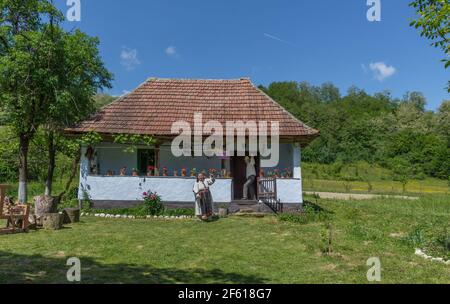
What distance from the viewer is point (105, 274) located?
6.52 m

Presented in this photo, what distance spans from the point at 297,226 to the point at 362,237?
7.60ft

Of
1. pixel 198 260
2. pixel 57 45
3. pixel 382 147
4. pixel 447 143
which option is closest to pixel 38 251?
pixel 198 260

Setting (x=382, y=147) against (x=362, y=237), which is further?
(x=382, y=147)

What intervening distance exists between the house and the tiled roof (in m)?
0.04

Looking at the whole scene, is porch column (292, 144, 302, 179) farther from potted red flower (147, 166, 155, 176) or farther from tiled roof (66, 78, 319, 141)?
potted red flower (147, 166, 155, 176)

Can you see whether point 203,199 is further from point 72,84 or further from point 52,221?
point 72,84

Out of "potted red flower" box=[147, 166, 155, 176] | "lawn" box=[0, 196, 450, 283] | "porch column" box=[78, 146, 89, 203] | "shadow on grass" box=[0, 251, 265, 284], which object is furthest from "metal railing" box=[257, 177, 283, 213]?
"shadow on grass" box=[0, 251, 265, 284]

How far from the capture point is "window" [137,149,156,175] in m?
16.3

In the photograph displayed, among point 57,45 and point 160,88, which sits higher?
point 57,45

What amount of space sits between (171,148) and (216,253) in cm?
→ 804

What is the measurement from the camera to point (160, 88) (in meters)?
18.0

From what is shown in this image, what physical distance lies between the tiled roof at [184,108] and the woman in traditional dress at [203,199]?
268 centimetres

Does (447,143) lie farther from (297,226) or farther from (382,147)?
(297,226)

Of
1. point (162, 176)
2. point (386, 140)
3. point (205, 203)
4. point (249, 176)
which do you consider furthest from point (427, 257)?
point (386, 140)
